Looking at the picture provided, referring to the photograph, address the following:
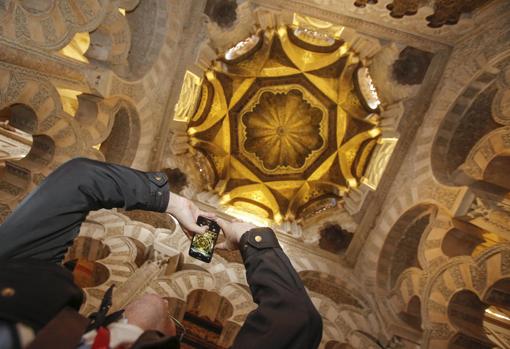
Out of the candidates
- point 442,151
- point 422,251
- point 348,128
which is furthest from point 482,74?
point 348,128

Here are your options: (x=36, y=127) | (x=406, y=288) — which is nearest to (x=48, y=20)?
(x=36, y=127)

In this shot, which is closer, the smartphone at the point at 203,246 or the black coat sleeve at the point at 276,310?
the black coat sleeve at the point at 276,310

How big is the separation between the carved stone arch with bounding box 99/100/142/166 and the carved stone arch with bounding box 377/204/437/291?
5.50m

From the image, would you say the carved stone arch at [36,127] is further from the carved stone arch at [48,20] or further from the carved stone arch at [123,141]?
the carved stone arch at [123,141]

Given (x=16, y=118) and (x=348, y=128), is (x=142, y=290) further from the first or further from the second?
(x=348, y=128)

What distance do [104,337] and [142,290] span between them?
4549 millimetres

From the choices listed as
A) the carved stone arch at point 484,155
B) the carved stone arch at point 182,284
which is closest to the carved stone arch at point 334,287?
the carved stone arch at point 182,284

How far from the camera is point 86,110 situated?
5426 millimetres

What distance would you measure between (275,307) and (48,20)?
4849mm

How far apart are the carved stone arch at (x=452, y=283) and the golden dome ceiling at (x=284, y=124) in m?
3.73

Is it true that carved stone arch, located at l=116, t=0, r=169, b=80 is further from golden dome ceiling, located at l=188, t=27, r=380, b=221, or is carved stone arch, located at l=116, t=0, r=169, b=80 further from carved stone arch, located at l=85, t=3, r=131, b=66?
golden dome ceiling, located at l=188, t=27, r=380, b=221

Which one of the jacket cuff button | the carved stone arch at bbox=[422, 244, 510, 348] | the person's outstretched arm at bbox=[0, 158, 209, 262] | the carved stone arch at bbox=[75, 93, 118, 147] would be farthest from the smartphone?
the carved stone arch at bbox=[422, 244, 510, 348]

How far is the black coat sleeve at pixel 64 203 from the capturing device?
3.72 ft

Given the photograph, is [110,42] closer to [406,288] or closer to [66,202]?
[66,202]
